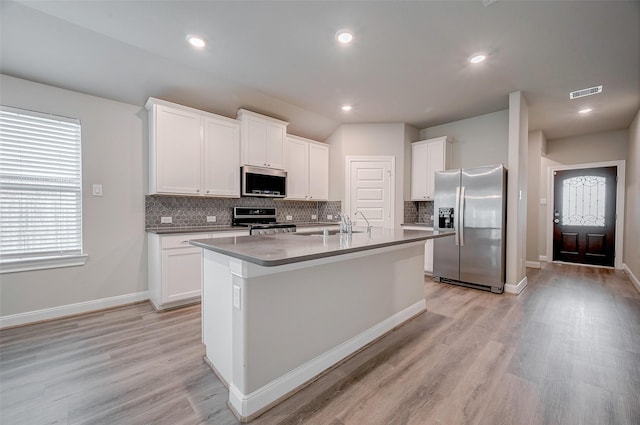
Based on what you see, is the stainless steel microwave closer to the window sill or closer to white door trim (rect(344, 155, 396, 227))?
white door trim (rect(344, 155, 396, 227))

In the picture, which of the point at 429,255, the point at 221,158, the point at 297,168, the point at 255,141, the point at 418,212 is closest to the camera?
the point at 221,158

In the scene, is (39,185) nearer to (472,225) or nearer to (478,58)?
(478,58)

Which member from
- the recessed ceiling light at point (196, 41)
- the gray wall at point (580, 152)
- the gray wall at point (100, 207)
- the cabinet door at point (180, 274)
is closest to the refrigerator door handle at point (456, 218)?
the gray wall at point (580, 152)

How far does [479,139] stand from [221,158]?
4.23 metres

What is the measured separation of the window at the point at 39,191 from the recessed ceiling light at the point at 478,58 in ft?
14.3

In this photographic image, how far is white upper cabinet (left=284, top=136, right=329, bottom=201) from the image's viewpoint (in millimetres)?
4672

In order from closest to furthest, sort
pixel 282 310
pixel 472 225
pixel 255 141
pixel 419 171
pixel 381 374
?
pixel 282 310, pixel 381 374, pixel 472 225, pixel 255 141, pixel 419 171

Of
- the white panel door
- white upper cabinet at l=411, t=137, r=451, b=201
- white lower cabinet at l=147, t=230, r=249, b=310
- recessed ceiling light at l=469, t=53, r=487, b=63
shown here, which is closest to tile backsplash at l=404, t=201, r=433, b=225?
white upper cabinet at l=411, t=137, r=451, b=201

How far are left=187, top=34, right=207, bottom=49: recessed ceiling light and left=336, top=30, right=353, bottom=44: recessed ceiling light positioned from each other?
50.9 inches

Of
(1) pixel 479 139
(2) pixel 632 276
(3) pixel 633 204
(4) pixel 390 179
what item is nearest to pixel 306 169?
(4) pixel 390 179

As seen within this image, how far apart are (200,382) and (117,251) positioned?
226cm

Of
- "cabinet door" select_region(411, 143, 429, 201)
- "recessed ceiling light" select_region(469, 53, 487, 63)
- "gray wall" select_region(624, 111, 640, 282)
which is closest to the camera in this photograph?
"recessed ceiling light" select_region(469, 53, 487, 63)

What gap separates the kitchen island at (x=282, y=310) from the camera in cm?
153

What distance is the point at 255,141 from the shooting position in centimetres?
407
